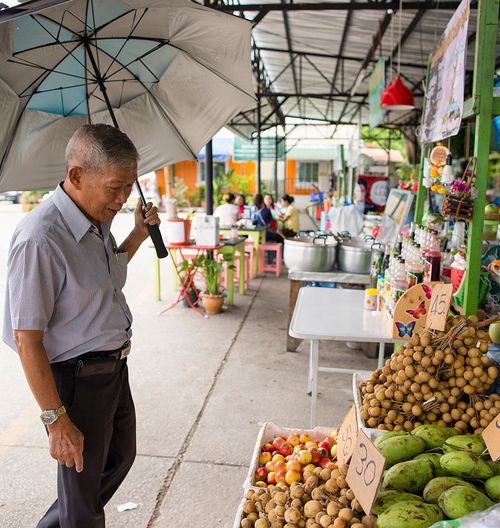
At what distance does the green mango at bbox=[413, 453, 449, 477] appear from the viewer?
Result: 71.4 inches

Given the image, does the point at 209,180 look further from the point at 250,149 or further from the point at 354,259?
the point at 250,149

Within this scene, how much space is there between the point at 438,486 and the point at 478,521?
0.88 ft

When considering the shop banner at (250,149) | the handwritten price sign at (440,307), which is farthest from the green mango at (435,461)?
the shop banner at (250,149)

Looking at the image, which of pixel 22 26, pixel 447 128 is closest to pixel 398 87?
pixel 447 128

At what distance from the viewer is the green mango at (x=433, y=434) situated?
2.01 metres

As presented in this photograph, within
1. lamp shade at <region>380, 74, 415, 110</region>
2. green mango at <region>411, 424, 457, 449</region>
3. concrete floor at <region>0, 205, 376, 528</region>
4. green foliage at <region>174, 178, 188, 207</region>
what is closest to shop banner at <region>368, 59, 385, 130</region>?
lamp shade at <region>380, 74, 415, 110</region>

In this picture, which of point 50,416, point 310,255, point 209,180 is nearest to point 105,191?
point 50,416

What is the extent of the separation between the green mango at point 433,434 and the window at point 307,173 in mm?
32165

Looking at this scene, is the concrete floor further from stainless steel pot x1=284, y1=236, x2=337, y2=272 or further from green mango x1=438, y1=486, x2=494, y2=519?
green mango x1=438, y1=486, x2=494, y2=519

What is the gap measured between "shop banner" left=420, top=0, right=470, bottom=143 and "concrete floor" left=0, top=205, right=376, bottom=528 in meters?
2.23

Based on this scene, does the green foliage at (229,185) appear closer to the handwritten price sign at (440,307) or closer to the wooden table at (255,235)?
the wooden table at (255,235)

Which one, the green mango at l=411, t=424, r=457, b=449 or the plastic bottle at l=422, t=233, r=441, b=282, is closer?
the green mango at l=411, t=424, r=457, b=449

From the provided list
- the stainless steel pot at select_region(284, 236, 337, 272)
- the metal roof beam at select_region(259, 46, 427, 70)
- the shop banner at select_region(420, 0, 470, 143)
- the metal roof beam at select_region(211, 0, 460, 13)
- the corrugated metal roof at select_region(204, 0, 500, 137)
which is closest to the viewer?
the shop banner at select_region(420, 0, 470, 143)

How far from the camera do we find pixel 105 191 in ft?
6.12
